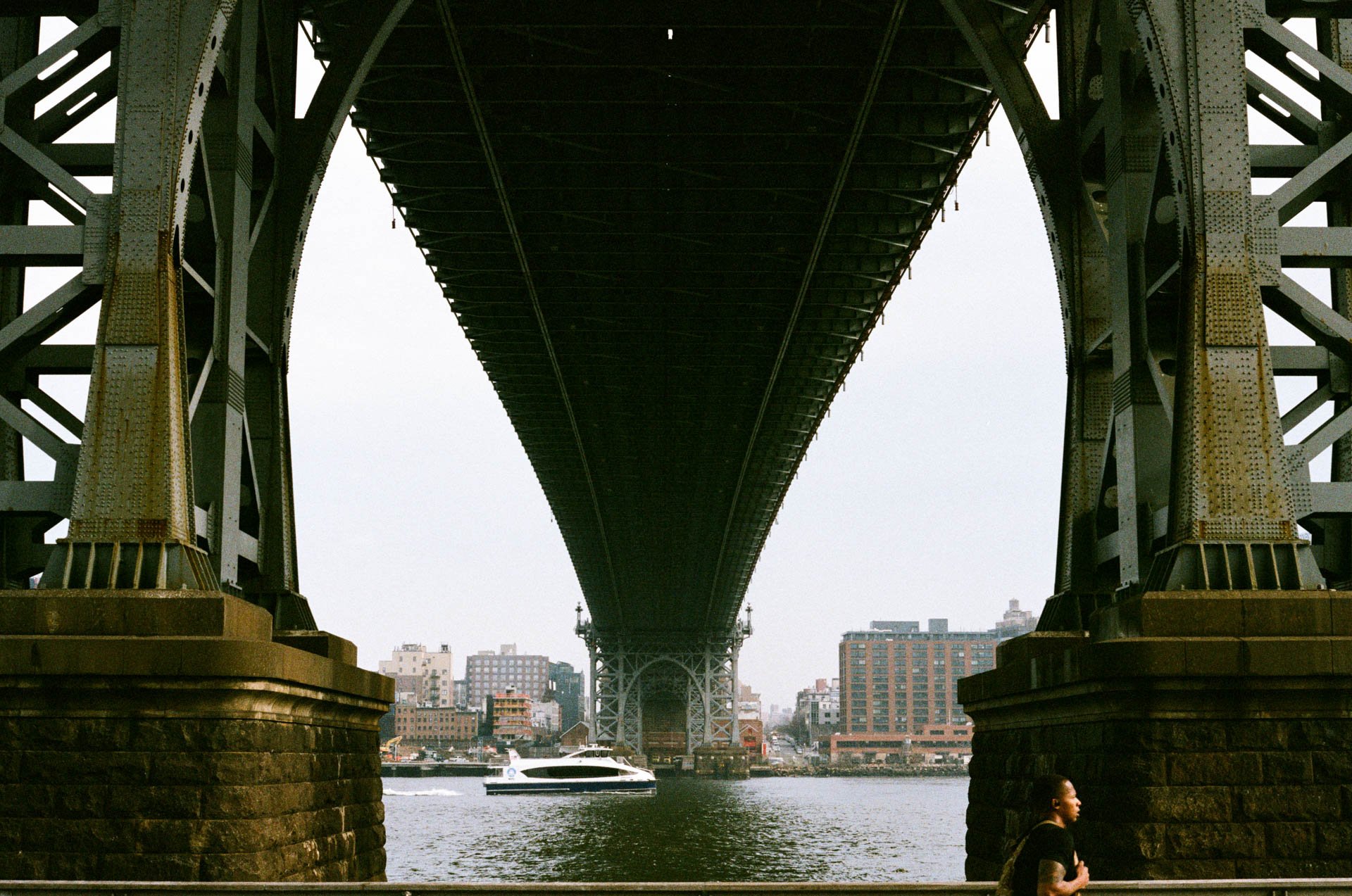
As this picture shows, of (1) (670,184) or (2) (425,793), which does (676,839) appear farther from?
(2) (425,793)

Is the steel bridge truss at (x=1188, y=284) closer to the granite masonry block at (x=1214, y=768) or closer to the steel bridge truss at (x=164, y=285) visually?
the granite masonry block at (x=1214, y=768)

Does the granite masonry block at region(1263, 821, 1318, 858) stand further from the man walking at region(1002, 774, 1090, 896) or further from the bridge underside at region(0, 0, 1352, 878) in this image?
the man walking at region(1002, 774, 1090, 896)

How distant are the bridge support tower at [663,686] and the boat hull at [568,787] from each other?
Answer: 13.0 m

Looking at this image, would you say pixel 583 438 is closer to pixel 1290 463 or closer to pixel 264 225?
pixel 264 225

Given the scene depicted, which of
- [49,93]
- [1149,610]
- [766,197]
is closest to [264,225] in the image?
[49,93]

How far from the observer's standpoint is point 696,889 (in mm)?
8883

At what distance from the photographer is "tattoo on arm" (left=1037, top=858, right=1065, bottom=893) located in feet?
20.7

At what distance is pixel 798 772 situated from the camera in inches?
6826

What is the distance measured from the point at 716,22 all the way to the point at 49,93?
1283 cm

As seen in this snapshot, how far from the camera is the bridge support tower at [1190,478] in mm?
10969

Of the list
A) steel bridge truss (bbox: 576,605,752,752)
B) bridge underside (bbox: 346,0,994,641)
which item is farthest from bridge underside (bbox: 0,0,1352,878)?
steel bridge truss (bbox: 576,605,752,752)

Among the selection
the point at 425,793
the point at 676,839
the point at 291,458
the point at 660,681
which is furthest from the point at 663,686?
the point at 291,458

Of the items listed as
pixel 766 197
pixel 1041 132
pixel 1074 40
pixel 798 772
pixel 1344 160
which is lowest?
pixel 798 772

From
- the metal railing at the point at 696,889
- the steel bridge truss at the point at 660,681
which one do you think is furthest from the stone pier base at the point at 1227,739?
the steel bridge truss at the point at 660,681
